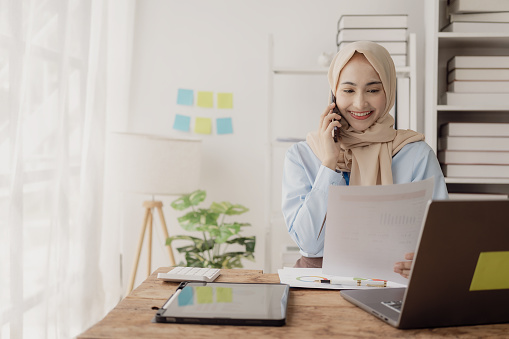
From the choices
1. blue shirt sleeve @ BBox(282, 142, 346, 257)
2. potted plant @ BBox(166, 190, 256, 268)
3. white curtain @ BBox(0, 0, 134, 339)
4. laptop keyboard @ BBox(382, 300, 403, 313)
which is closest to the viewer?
laptop keyboard @ BBox(382, 300, 403, 313)

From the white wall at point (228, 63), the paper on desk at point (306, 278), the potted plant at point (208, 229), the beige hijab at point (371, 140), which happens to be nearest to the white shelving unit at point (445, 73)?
the white wall at point (228, 63)

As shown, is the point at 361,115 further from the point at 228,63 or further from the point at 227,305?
the point at 228,63

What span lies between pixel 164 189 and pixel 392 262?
1.68m

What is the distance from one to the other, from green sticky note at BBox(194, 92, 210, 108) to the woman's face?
4.98 ft

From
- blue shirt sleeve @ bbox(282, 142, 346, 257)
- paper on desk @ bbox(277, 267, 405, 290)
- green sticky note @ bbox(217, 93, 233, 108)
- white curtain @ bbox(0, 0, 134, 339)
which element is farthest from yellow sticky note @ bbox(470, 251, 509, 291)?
green sticky note @ bbox(217, 93, 233, 108)

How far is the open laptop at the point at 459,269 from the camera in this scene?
2.60 feet

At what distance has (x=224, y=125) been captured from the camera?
10.2 feet

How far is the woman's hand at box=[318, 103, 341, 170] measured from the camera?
1615mm

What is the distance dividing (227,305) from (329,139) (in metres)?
0.85

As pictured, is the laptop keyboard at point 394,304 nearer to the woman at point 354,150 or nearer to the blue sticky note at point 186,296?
the blue sticky note at point 186,296

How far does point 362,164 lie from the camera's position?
1686mm

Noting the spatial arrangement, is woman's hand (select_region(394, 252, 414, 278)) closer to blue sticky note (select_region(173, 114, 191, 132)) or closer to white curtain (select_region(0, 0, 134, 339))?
white curtain (select_region(0, 0, 134, 339))

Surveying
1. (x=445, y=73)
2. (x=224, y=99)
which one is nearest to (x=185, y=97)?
(x=224, y=99)

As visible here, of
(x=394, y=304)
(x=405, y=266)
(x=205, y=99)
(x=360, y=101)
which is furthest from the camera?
(x=205, y=99)
